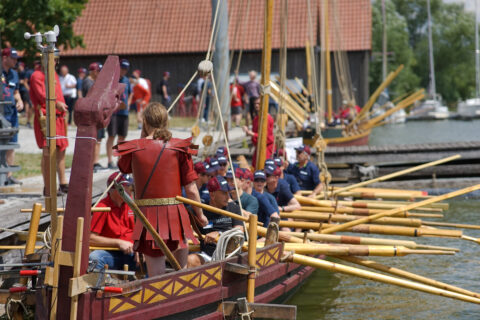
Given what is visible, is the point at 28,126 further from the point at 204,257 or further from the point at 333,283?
the point at 204,257

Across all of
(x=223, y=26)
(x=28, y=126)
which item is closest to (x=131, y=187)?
(x=223, y=26)

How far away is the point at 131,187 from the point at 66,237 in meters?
1.86

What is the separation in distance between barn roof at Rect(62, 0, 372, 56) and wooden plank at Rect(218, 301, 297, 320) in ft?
95.9

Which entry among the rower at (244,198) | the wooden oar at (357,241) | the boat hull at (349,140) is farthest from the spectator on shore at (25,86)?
the wooden oar at (357,241)

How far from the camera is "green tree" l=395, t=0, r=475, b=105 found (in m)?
71.0

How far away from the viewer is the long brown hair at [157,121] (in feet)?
21.4

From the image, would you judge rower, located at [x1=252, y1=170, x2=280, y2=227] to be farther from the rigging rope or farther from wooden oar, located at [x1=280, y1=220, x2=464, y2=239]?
the rigging rope

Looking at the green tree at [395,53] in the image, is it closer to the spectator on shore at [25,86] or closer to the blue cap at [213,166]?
the spectator on shore at [25,86]

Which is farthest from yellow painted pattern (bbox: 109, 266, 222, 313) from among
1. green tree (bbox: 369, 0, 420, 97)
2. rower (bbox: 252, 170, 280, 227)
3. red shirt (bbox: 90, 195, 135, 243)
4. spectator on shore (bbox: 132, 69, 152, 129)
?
green tree (bbox: 369, 0, 420, 97)

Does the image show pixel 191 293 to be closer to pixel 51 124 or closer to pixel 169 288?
pixel 169 288

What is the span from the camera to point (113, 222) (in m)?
7.66

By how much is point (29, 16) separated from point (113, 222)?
1832cm

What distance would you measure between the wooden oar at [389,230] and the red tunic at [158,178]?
3172mm

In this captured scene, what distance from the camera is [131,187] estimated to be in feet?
25.1
